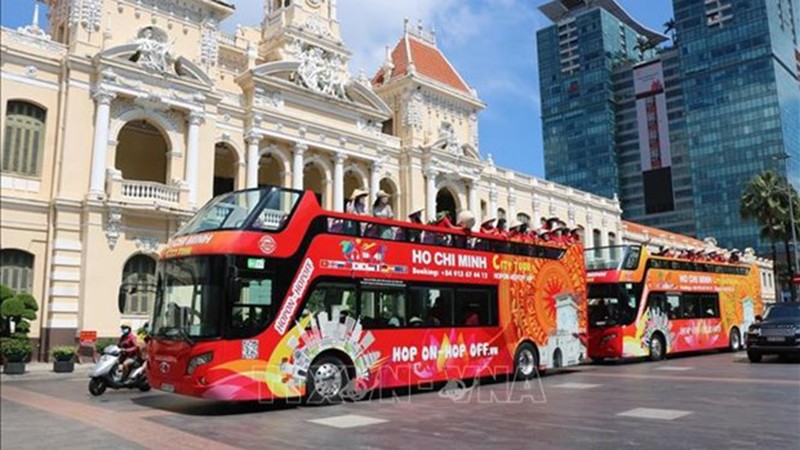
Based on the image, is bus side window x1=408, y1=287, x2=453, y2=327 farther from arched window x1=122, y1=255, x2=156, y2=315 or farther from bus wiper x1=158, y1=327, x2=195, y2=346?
arched window x1=122, y1=255, x2=156, y2=315

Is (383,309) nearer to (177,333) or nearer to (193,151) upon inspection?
(177,333)

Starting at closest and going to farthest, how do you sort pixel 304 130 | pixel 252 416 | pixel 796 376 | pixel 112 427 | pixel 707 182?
pixel 112 427 < pixel 252 416 < pixel 796 376 < pixel 304 130 < pixel 707 182

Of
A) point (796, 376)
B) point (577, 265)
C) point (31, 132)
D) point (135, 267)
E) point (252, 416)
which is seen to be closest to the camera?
point (31, 132)

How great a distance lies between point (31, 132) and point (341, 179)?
1111 inches

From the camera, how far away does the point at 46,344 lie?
20.4m

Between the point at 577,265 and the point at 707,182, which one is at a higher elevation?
the point at 707,182

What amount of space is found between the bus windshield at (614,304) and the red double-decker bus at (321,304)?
610cm

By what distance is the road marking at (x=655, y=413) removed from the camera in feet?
32.0

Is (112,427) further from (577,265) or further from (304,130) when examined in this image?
(304,130)

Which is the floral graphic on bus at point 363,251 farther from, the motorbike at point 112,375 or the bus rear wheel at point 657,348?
the bus rear wheel at point 657,348

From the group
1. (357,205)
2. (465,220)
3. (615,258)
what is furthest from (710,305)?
(357,205)

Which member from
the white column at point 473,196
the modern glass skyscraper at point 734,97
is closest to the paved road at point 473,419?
the white column at point 473,196

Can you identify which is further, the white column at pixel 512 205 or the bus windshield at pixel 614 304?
the white column at pixel 512 205

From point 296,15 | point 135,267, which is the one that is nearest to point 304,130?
point 296,15
